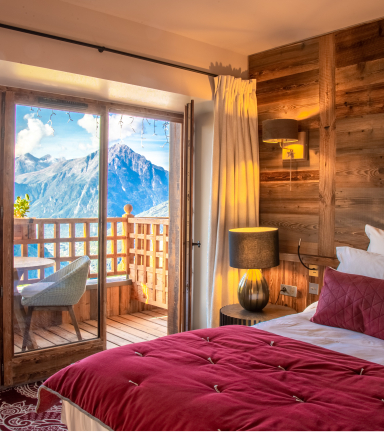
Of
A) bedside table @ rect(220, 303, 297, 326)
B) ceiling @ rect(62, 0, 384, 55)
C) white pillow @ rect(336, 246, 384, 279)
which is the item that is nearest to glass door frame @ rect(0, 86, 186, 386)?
bedside table @ rect(220, 303, 297, 326)

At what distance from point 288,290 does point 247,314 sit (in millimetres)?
546

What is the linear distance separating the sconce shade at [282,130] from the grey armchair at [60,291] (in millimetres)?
1747

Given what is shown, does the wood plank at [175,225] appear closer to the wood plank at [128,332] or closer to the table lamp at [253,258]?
the wood plank at [128,332]

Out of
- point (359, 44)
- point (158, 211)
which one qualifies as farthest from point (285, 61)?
point (158, 211)

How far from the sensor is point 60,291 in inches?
131

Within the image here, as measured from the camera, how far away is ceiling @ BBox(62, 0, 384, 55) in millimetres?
2846

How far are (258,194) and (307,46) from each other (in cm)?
125

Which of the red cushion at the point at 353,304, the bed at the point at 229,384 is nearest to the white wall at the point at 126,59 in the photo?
the red cushion at the point at 353,304

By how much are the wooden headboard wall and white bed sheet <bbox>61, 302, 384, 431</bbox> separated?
0.87m

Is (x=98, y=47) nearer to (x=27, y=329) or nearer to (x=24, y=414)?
(x=27, y=329)

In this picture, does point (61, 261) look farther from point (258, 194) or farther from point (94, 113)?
point (258, 194)

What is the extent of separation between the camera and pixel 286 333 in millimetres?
2346

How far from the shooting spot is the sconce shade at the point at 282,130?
11.0 ft

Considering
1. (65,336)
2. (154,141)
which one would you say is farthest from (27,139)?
(154,141)
